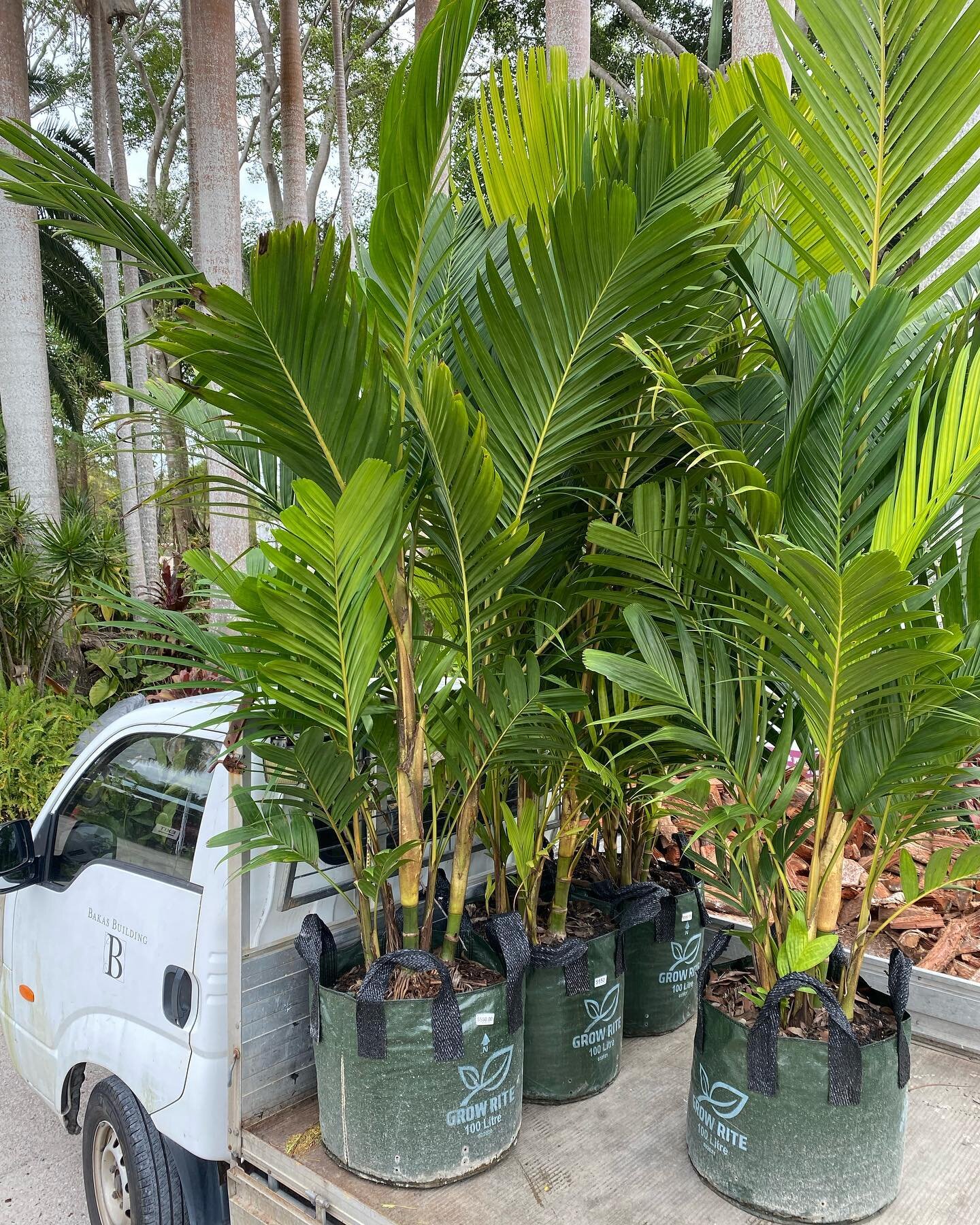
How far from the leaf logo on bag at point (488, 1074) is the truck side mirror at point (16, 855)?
4.36 feet

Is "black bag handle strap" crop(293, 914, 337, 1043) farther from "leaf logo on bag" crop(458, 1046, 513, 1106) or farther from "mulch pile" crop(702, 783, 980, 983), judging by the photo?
"mulch pile" crop(702, 783, 980, 983)

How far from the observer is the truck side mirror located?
7.74 feet

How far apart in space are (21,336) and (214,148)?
254 cm

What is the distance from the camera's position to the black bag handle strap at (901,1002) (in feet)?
5.74

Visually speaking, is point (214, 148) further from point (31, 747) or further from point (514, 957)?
point (514, 957)

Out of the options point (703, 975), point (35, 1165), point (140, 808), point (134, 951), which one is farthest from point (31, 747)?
point (703, 975)

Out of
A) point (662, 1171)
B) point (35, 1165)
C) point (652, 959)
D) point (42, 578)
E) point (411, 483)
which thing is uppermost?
point (411, 483)

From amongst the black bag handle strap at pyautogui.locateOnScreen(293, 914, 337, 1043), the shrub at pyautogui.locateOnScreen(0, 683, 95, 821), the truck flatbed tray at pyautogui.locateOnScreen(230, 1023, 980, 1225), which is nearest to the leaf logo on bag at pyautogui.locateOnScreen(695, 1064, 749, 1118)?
the truck flatbed tray at pyautogui.locateOnScreen(230, 1023, 980, 1225)

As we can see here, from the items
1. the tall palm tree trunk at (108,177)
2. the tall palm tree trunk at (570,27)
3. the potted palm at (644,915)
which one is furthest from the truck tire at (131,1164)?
the tall palm tree trunk at (108,177)

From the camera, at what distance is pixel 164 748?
2.26 m

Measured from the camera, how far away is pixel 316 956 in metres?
1.92

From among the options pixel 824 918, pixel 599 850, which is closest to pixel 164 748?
pixel 599 850

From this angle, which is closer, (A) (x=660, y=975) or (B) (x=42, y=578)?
(A) (x=660, y=975)

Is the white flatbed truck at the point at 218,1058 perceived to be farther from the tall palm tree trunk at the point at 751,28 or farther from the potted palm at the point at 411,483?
the tall palm tree trunk at the point at 751,28
